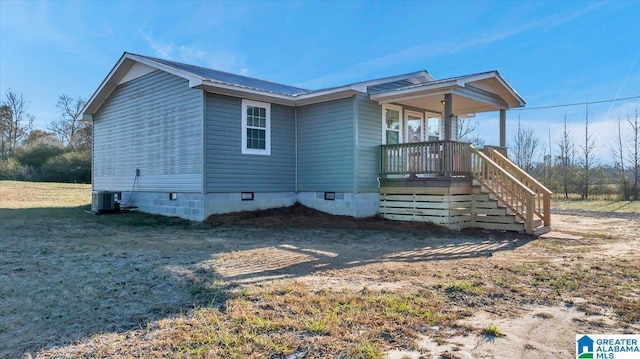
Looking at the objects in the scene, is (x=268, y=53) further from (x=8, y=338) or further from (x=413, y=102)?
(x=8, y=338)

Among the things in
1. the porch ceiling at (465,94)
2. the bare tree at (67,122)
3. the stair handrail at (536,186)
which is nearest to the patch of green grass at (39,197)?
the porch ceiling at (465,94)

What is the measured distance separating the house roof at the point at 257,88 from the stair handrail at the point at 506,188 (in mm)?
2074

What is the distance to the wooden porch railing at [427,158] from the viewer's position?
983 cm

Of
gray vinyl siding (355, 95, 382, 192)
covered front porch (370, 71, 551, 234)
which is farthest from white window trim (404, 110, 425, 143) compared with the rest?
gray vinyl siding (355, 95, 382, 192)

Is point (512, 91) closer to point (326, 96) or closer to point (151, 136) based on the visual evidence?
point (326, 96)

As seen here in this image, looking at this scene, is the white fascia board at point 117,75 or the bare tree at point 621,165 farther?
the bare tree at point 621,165

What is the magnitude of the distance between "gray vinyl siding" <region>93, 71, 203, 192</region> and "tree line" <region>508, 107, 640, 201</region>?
22645mm

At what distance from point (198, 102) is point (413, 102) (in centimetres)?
602

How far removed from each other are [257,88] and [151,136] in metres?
3.65

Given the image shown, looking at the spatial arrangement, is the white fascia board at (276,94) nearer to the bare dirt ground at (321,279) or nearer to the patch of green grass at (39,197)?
the bare dirt ground at (321,279)

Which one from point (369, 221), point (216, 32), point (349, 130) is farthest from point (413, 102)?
point (216, 32)

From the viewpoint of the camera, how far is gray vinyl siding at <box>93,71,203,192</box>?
10758mm

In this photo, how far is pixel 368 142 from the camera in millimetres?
11180

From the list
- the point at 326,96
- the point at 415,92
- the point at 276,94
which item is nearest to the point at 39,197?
the point at 276,94
